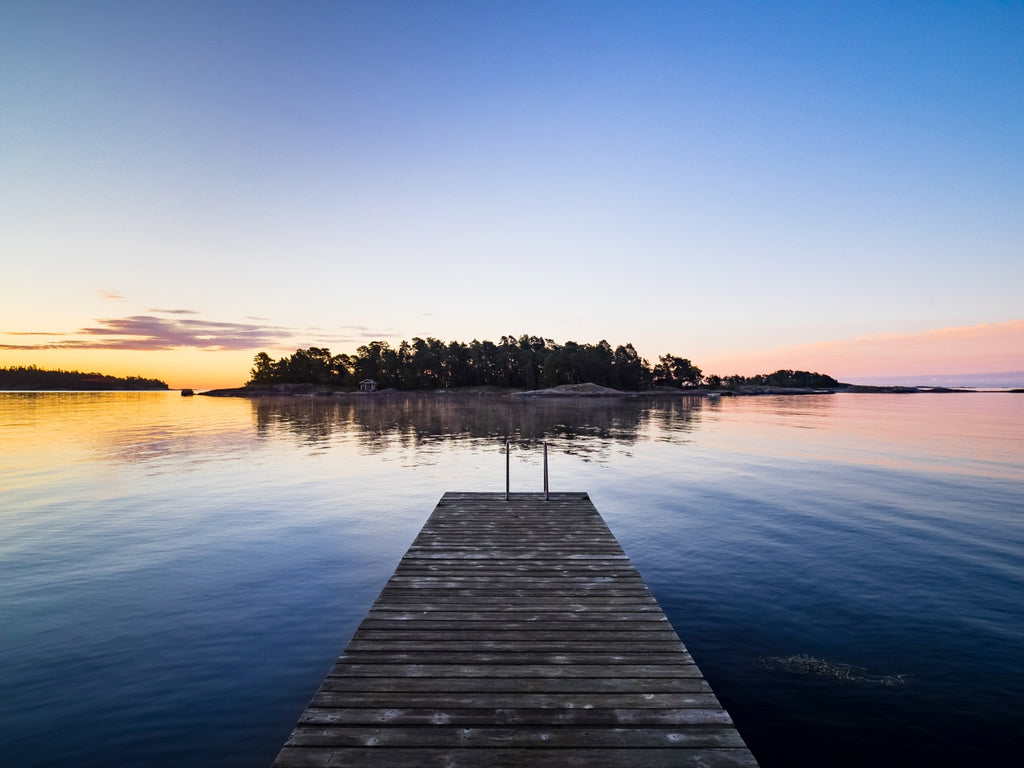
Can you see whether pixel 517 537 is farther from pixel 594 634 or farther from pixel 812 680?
pixel 812 680

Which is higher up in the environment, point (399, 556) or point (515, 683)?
point (515, 683)

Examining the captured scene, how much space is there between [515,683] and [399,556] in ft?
36.7

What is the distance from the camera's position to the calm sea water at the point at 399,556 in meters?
8.41

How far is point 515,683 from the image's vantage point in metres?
6.84

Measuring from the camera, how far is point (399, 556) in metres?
17.2

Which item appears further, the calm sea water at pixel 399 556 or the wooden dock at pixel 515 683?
the calm sea water at pixel 399 556

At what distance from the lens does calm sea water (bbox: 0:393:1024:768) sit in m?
8.41

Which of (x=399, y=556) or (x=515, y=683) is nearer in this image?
(x=515, y=683)

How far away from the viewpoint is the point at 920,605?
1283 cm

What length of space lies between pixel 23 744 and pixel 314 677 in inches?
164

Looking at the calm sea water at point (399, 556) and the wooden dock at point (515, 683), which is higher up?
the wooden dock at point (515, 683)

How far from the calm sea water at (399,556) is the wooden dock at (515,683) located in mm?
2229

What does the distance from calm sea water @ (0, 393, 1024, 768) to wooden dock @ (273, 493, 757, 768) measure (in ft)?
7.31

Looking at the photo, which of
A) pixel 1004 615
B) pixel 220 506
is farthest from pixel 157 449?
pixel 1004 615
